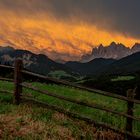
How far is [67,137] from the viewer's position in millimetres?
16281

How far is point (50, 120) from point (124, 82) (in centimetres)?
13669

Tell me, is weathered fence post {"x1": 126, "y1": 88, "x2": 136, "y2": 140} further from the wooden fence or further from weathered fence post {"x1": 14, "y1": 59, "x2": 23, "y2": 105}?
weathered fence post {"x1": 14, "y1": 59, "x2": 23, "y2": 105}

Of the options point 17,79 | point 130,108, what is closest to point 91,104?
point 130,108

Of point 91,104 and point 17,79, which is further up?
point 17,79

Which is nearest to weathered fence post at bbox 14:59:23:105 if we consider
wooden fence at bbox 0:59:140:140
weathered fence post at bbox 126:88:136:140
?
wooden fence at bbox 0:59:140:140

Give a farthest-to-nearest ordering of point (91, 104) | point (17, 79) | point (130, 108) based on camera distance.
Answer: point (17, 79)
point (91, 104)
point (130, 108)

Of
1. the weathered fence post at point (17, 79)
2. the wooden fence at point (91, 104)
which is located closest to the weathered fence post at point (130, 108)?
the wooden fence at point (91, 104)

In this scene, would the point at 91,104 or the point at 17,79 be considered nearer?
the point at 91,104

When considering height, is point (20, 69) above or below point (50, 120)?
above

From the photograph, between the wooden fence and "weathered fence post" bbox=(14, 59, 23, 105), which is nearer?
the wooden fence

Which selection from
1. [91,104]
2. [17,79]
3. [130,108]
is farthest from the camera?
[17,79]

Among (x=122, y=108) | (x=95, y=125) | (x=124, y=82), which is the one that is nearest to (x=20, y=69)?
(x=95, y=125)

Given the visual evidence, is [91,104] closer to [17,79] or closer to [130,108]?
[130,108]

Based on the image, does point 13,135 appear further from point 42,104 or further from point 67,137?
point 42,104
